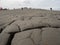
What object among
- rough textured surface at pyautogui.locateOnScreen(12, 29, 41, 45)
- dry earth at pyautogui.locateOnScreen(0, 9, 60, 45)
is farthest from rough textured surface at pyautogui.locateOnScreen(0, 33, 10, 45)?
rough textured surface at pyautogui.locateOnScreen(12, 29, 41, 45)

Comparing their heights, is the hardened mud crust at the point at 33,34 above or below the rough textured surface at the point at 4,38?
above

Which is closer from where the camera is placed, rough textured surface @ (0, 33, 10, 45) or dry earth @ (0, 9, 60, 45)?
dry earth @ (0, 9, 60, 45)

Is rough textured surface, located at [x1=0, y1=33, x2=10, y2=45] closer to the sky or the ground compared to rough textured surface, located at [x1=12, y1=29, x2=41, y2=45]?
closer to the ground

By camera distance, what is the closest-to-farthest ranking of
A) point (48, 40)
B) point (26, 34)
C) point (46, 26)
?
point (48, 40) → point (26, 34) → point (46, 26)

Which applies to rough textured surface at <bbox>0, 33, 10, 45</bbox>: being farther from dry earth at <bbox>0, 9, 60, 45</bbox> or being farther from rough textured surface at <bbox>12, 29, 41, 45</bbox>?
rough textured surface at <bbox>12, 29, 41, 45</bbox>

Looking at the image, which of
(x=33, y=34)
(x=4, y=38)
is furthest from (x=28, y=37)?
(x=4, y=38)

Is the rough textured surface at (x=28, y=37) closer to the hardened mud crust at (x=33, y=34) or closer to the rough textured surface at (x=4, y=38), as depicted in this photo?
the hardened mud crust at (x=33, y=34)

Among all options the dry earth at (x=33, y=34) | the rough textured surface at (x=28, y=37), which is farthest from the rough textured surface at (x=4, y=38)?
the rough textured surface at (x=28, y=37)

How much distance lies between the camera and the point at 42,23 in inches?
253

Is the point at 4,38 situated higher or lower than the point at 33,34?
lower

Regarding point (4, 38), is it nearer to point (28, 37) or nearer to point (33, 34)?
point (28, 37)

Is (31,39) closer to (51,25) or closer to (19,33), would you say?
(19,33)

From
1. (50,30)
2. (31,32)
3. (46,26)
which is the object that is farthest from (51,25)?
(31,32)

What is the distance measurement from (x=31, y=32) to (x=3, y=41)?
118 cm
